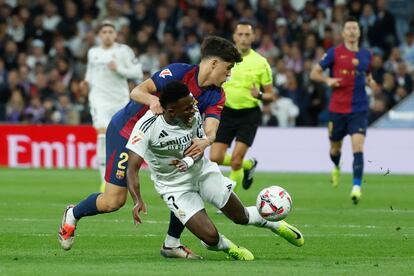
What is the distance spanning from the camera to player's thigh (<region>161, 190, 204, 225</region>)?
998 cm

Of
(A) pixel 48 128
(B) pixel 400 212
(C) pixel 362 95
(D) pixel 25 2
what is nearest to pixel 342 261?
(B) pixel 400 212

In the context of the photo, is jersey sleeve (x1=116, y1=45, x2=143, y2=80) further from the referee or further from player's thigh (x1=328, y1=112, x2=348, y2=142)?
player's thigh (x1=328, y1=112, x2=348, y2=142)

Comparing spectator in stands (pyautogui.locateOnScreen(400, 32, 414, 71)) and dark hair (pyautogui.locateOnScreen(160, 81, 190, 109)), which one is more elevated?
dark hair (pyautogui.locateOnScreen(160, 81, 190, 109))

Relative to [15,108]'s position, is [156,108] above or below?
above

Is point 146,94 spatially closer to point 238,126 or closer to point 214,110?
point 214,110

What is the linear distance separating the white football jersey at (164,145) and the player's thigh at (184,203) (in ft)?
0.20

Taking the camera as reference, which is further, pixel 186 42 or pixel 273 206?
pixel 186 42

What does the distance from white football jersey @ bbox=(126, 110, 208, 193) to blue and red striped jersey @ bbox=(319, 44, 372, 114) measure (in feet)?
24.3

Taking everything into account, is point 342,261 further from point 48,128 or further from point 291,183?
point 48,128

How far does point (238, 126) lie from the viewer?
15.8 m

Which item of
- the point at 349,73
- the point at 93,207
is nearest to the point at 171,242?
the point at 93,207

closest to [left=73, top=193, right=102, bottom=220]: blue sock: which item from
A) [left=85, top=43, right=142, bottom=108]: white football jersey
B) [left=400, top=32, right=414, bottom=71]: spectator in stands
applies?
[left=85, top=43, right=142, bottom=108]: white football jersey

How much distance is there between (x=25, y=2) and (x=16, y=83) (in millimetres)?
3804

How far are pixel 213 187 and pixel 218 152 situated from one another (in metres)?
5.51
